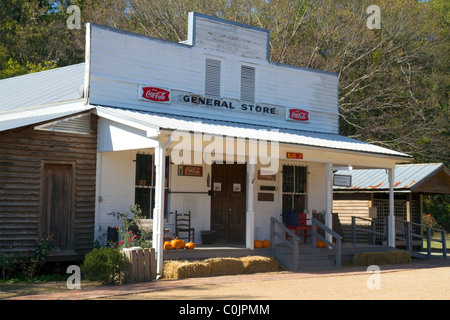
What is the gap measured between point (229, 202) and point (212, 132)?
141 inches

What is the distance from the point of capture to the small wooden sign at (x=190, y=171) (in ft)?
55.1

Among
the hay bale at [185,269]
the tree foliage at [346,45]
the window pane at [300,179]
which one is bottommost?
the hay bale at [185,269]

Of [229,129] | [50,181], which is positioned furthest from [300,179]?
[50,181]

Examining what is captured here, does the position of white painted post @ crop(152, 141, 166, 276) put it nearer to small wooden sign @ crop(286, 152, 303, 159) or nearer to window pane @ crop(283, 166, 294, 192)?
small wooden sign @ crop(286, 152, 303, 159)

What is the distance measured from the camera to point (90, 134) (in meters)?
15.4

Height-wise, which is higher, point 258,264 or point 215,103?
point 215,103

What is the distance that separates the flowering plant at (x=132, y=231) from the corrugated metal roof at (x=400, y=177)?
10.1 metres

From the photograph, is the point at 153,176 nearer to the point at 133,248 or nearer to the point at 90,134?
the point at 90,134

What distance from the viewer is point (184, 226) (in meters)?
16.7

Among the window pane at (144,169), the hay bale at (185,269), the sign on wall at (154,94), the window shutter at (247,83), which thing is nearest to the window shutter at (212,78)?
the window shutter at (247,83)

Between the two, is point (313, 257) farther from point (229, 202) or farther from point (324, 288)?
point (324, 288)

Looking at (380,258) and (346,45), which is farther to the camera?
(346,45)

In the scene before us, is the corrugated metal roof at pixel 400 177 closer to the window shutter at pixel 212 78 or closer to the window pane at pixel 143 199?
the window shutter at pixel 212 78

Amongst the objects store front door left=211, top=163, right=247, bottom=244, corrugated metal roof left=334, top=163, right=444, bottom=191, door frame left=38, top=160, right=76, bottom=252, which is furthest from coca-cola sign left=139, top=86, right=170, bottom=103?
corrugated metal roof left=334, top=163, right=444, bottom=191
